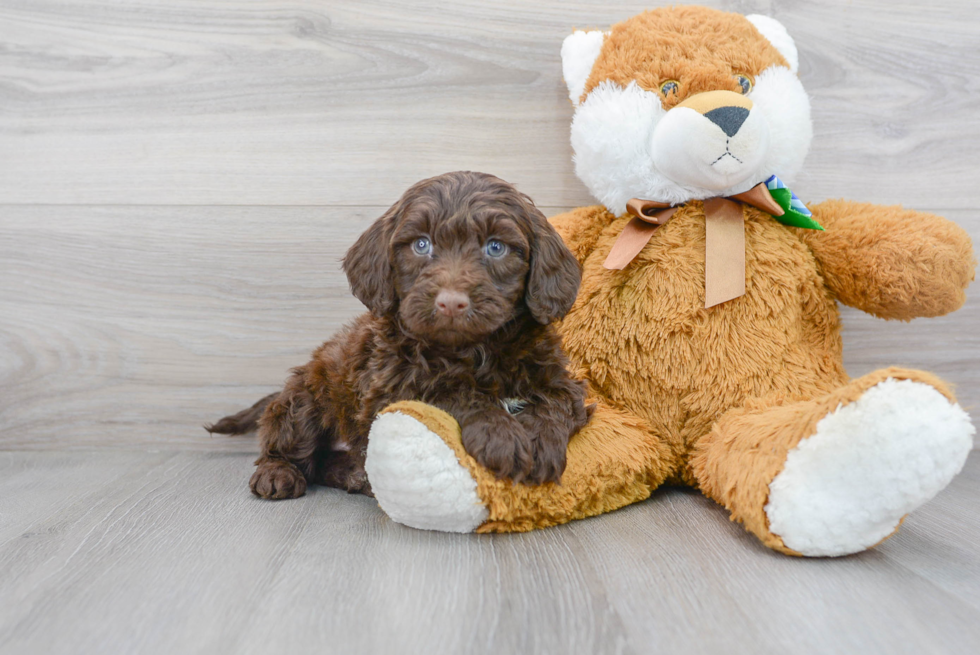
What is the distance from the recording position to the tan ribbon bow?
162 cm

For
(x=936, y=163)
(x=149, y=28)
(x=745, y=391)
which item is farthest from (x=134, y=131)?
(x=936, y=163)

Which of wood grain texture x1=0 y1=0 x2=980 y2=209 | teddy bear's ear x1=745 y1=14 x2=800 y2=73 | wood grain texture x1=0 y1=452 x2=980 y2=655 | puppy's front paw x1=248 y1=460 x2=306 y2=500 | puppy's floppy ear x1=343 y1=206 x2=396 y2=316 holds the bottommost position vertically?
puppy's front paw x1=248 y1=460 x2=306 y2=500

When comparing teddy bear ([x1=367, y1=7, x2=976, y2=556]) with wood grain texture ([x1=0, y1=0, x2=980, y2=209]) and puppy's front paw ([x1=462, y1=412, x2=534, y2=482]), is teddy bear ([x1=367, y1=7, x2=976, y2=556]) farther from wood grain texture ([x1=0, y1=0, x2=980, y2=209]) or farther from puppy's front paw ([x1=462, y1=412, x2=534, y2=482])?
wood grain texture ([x1=0, y1=0, x2=980, y2=209])

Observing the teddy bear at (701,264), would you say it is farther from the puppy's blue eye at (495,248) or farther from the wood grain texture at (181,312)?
the wood grain texture at (181,312)

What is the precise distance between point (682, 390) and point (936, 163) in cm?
120

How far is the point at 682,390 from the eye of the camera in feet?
5.39

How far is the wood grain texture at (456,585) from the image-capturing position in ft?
3.24

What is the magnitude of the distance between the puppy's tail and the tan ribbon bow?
112 cm

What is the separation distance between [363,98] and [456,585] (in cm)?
150

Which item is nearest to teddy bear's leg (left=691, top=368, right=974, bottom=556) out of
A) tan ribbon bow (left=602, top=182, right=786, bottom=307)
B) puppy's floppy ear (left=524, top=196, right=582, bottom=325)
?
tan ribbon bow (left=602, top=182, right=786, bottom=307)

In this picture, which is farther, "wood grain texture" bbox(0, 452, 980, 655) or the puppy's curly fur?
the puppy's curly fur

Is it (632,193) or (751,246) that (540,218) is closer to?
(632,193)

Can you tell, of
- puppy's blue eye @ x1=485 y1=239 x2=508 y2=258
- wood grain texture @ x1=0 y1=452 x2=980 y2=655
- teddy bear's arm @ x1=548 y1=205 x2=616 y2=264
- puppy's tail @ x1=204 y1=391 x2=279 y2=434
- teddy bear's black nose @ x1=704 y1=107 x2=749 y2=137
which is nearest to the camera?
wood grain texture @ x1=0 y1=452 x2=980 y2=655

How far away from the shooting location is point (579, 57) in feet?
5.98
